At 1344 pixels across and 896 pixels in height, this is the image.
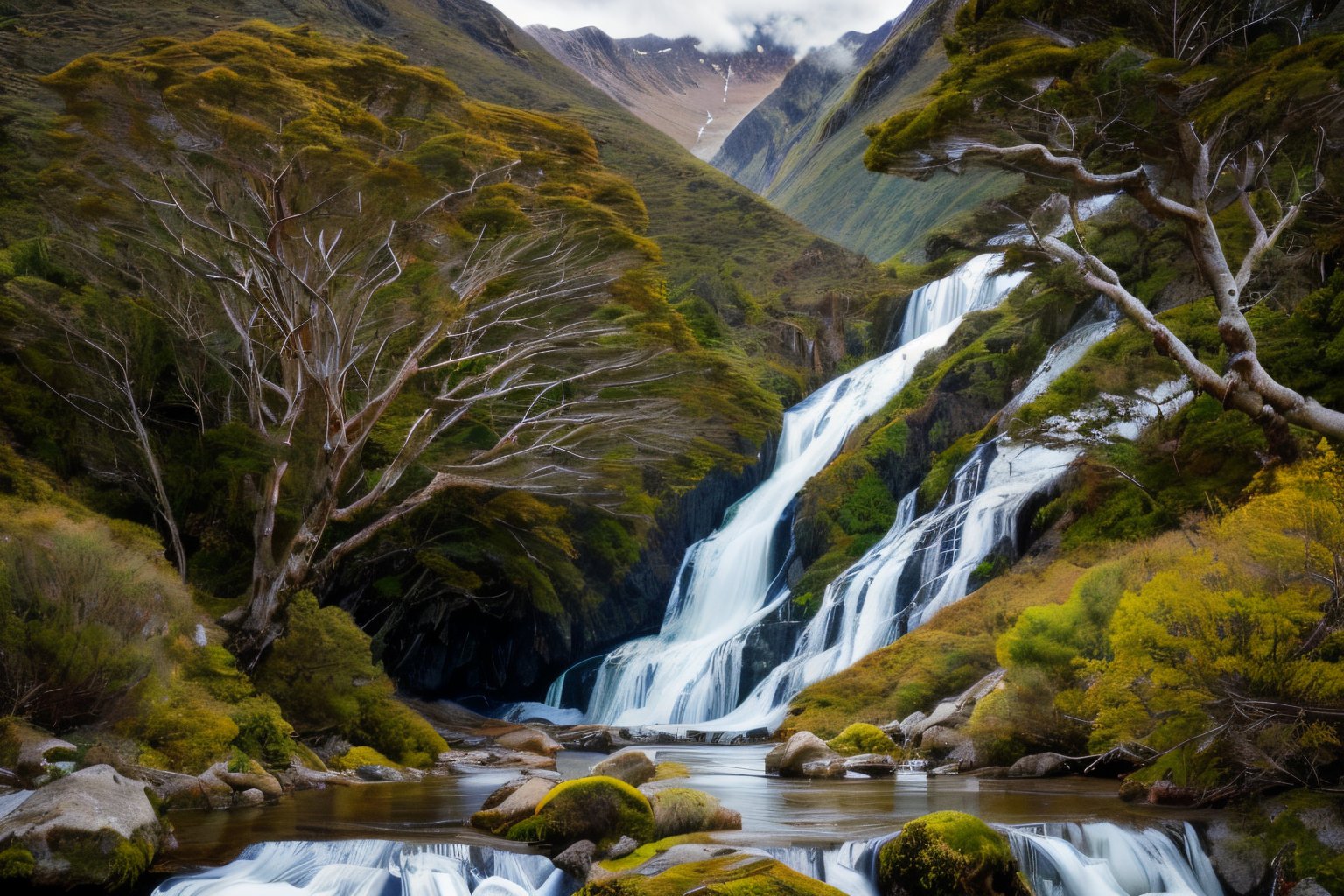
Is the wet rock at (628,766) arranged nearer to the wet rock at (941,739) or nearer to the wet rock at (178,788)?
the wet rock at (178,788)

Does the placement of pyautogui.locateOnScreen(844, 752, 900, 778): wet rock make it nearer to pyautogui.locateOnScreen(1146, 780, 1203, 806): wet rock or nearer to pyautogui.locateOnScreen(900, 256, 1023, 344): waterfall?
pyautogui.locateOnScreen(1146, 780, 1203, 806): wet rock

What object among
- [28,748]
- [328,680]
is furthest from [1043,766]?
[28,748]

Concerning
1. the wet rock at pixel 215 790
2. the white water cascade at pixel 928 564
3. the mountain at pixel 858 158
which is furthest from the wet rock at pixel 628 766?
the mountain at pixel 858 158

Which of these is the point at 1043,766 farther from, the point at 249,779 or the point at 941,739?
the point at 249,779

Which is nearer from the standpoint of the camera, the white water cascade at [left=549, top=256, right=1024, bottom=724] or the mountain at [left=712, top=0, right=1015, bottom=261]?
the white water cascade at [left=549, top=256, right=1024, bottom=724]

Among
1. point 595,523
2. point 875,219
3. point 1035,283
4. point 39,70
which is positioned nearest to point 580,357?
point 595,523

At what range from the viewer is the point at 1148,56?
12.2m

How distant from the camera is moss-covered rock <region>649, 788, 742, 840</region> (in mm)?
8688

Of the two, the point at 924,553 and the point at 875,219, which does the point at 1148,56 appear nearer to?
the point at 924,553

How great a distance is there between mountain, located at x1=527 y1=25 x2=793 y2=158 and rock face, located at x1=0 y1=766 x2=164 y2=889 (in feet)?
432

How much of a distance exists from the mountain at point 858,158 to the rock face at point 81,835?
3571 centimetres

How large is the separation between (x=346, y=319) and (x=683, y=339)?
7.35 meters

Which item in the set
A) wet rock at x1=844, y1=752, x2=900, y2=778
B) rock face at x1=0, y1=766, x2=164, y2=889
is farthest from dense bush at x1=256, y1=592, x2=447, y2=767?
rock face at x1=0, y1=766, x2=164, y2=889

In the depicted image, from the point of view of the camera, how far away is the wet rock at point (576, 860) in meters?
7.62
